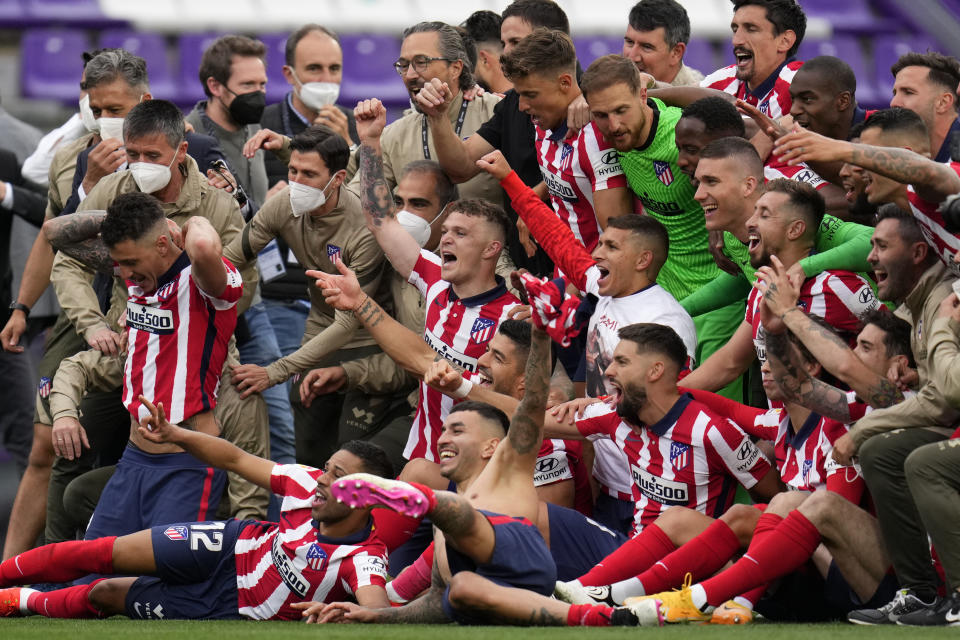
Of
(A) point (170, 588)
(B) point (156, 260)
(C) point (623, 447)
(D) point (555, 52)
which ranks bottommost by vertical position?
(A) point (170, 588)

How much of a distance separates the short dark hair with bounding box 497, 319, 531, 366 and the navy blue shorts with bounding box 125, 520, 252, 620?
4.74 ft

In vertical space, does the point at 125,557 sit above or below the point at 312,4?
below

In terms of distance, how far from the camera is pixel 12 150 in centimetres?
873

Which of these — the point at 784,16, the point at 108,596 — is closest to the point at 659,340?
the point at 784,16

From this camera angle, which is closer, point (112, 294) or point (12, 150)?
point (112, 294)

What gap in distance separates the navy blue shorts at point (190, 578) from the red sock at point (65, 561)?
0.65 ft

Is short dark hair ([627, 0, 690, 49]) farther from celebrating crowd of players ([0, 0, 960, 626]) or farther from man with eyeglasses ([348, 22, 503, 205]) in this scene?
man with eyeglasses ([348, 22, 503, 205])

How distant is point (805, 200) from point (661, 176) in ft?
2.49

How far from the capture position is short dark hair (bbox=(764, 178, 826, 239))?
5.76m

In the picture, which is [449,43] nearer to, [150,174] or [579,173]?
[579,173]

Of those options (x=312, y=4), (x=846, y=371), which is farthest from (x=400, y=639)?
(x=312, y=4)

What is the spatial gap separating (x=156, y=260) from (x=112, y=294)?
101 centimetres

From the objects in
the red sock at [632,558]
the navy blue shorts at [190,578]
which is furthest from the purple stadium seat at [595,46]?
the red sock at [632,558]

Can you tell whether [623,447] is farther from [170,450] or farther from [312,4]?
[312,4]
